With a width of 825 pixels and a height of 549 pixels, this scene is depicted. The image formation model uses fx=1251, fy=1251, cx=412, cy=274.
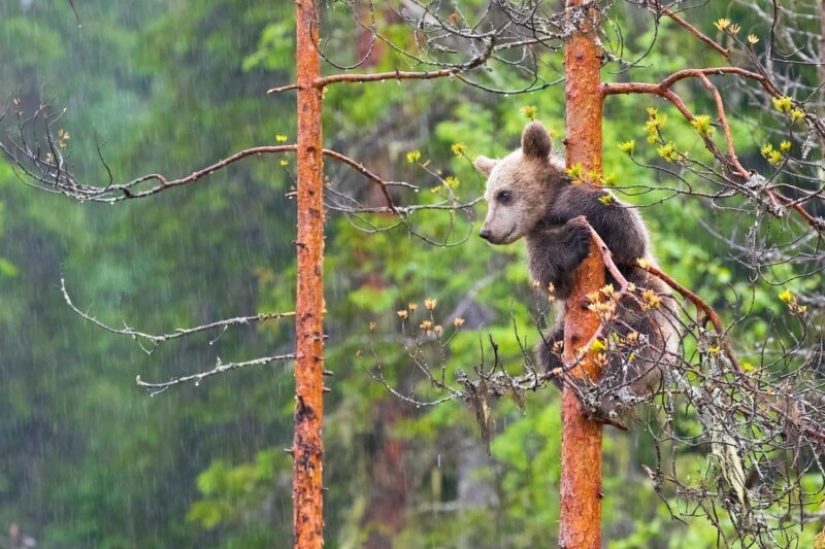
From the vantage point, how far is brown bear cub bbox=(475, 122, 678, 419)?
5605mm

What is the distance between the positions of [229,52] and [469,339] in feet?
20.4

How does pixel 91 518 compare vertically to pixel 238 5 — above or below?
below

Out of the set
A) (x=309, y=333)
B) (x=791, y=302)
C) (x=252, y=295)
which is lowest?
(x=791, y=302)

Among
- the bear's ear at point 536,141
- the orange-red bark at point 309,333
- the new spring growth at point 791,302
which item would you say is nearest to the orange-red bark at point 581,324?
the bear's ear at point 536,141

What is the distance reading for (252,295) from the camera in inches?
698

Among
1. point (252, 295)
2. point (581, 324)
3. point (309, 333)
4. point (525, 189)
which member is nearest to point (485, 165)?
point (525, 189)

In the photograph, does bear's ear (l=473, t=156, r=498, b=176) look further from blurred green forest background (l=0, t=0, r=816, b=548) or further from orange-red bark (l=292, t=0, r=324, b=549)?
blurred green forest background (l=0, t=0, r=816, b=548)

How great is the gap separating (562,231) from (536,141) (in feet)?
2.94

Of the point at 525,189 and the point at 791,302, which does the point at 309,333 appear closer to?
the point at 525,189

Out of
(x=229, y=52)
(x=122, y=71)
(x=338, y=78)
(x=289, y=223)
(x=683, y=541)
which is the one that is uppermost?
(x=122, y=71)

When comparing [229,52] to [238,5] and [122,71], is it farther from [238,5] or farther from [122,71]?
[122,71]

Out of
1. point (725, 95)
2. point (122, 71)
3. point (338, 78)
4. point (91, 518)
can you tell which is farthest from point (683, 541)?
point (122, 71)

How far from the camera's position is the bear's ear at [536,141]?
641 centimetres

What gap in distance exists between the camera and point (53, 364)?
818 inches
